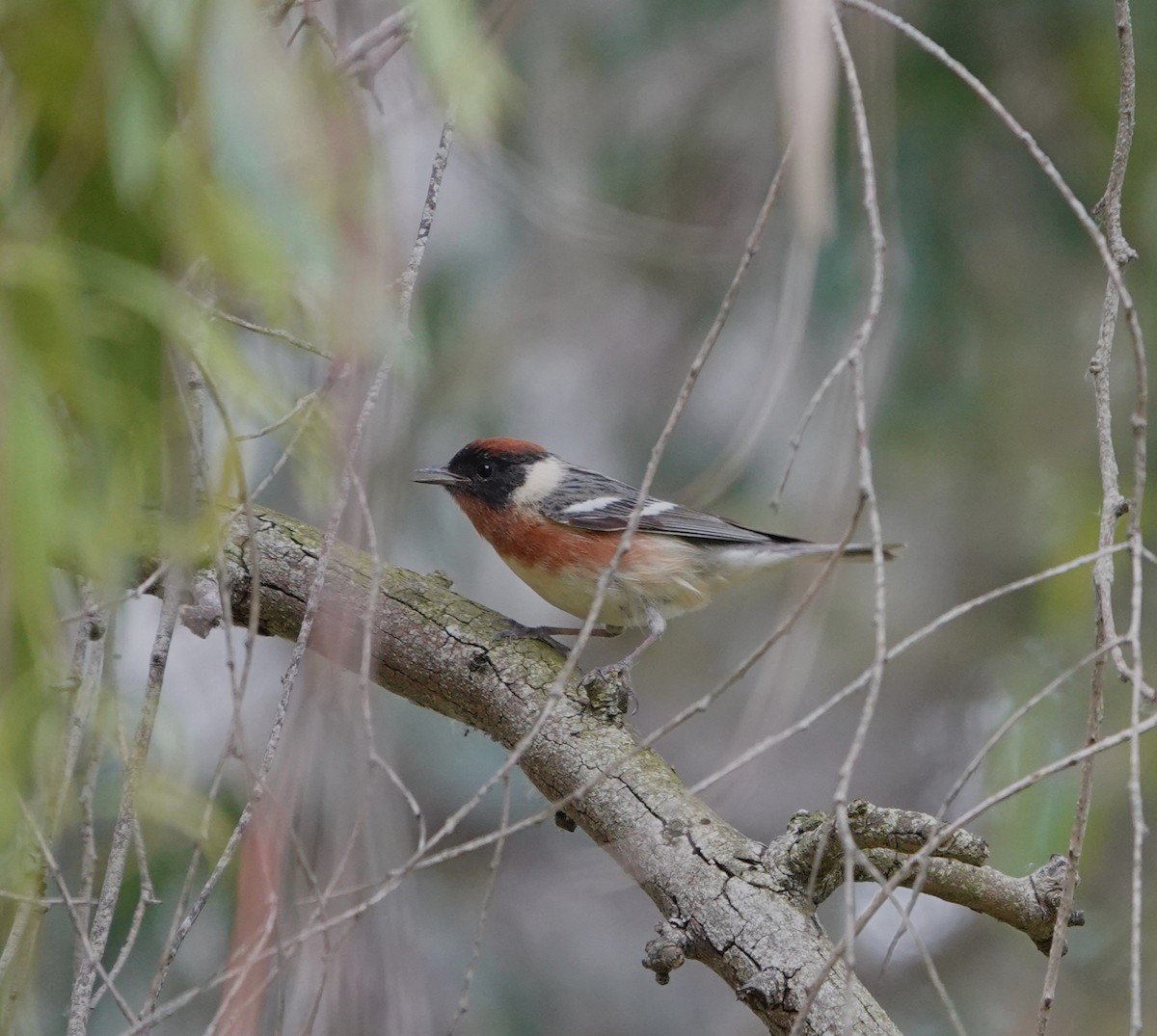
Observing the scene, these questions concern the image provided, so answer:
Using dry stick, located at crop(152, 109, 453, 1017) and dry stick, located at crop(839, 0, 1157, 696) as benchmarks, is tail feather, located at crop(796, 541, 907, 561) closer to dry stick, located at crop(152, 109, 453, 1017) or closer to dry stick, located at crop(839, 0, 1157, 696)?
dry stick, located at crop(839, 0, 1157, 696)

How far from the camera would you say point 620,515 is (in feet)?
15.2


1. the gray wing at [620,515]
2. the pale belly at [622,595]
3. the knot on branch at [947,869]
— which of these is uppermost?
the gray wing at [620,515]

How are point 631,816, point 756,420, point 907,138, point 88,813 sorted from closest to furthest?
1. point 756,420
2. point 88,813
3. point 631,816
4. point 907,138

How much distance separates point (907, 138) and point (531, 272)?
2.81 metres

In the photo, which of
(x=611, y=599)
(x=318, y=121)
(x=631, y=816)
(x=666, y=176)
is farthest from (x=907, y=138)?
(x=318, y=121)

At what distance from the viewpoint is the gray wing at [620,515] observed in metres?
4.58

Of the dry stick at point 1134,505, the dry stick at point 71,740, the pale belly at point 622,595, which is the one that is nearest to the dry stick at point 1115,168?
the dry stick at point 1134,505

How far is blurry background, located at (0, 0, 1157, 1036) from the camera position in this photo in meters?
1.27

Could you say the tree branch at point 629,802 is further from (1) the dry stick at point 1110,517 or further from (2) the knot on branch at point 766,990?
(1) the dry stick at point 1110,517

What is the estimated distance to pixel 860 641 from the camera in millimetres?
7301

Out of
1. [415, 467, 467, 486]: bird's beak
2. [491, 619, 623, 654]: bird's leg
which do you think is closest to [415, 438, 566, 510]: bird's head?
[415, 467, 467, 486]: bird's beak

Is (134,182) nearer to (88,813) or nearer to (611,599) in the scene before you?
(88,813)

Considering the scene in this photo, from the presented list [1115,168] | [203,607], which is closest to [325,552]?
[203,607]

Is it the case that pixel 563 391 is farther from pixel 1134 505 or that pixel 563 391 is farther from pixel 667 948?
pixel 1134 505
